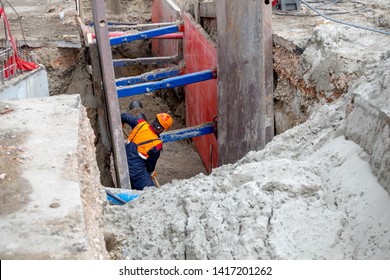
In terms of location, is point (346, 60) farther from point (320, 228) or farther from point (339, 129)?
point (320, 228)

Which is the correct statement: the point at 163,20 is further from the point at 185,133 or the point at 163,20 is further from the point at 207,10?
the point at 185,133

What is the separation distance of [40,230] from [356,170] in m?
1.74

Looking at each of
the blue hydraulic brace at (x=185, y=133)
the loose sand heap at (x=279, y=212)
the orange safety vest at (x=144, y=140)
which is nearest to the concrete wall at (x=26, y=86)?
the orange safety vest at (x=144, y=140)

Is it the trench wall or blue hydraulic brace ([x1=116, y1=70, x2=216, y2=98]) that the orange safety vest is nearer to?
blue hydraulic brace ([x1=116, y1=70, x2=216, y2=98])

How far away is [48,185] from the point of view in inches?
105

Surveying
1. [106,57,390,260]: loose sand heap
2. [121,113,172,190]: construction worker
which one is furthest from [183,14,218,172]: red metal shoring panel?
[106,57,390,260]: loose sand heap

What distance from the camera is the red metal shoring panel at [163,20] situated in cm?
992

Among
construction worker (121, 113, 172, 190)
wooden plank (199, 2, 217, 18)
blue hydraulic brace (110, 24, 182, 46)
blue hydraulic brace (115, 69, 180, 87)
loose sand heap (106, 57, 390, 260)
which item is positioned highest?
wooden plank (199, 2, 217, 18)

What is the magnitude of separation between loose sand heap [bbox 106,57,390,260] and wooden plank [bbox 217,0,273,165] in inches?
99.0

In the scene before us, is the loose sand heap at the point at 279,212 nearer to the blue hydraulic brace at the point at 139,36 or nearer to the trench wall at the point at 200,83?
the trench wall at the point at 200,83

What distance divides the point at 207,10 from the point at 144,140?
2.54 meters

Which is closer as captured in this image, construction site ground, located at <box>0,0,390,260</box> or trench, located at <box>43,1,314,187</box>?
construction site ground, located at <box>0,0,390,260</box>

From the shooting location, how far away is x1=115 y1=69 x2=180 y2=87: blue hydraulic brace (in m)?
7.72

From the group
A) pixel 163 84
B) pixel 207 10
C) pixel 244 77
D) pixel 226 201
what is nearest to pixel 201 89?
pixel 207 10
